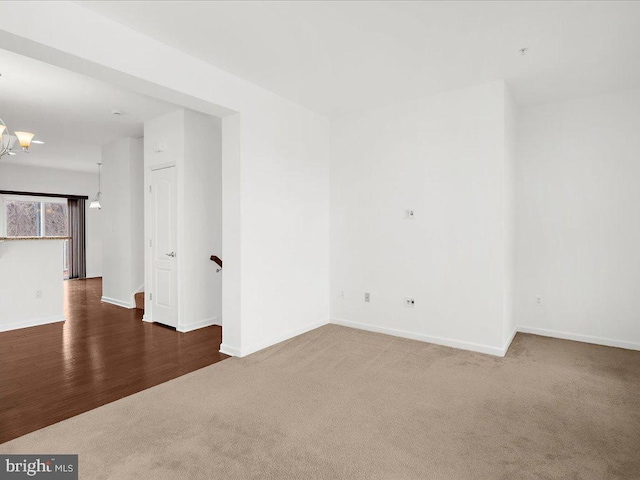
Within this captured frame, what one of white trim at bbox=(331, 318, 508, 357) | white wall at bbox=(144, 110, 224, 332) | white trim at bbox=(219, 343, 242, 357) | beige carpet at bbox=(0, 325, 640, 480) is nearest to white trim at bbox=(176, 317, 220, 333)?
white wall at bbox=(144, 110, 224, 332)

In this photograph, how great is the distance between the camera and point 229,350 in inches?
154

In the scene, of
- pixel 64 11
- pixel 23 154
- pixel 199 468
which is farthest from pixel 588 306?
pixel 23 154

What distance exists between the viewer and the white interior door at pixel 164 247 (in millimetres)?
4945

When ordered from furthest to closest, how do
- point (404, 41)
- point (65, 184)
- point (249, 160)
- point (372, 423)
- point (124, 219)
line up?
point (65, 184)
point (124, 219)
point (249, 160)
point (404, 41)
point (372, 423)

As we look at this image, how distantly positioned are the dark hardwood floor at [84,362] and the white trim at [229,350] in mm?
57

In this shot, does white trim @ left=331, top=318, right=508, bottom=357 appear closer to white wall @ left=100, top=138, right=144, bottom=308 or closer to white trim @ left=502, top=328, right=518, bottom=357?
white trim @ left=502, top=328, right=518, bottom=357

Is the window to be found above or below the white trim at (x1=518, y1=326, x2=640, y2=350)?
above

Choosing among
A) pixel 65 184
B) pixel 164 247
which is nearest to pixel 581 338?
pixel 164 247

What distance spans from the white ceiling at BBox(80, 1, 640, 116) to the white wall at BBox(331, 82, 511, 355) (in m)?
0.44

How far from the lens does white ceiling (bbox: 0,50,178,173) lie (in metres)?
3.70

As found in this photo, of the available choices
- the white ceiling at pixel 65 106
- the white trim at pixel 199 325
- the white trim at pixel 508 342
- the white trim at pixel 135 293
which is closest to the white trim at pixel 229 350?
the white trim at pixel 199 325

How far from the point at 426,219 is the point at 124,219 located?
4882 millimetres

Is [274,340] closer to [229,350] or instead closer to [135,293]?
[229,350]

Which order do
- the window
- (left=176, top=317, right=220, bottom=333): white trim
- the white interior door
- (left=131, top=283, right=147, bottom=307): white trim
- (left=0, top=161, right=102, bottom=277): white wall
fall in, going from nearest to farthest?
(left=176, top=317, right=220, bottom=333): white trim < the white interior door < (left=131, top=283, right=147, bottom=307): white trim < (left=0, top=161, right=102, bottom=277): white wall < the window
